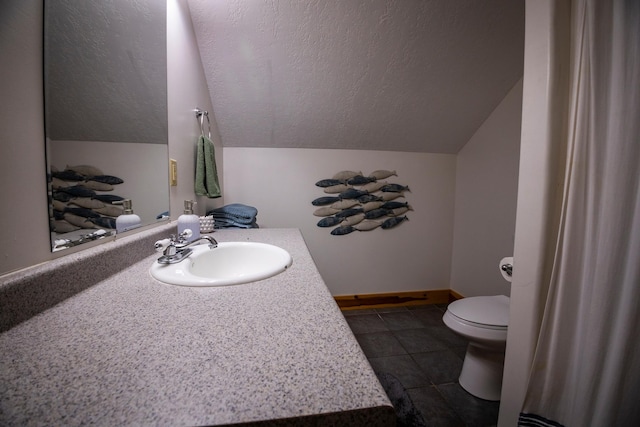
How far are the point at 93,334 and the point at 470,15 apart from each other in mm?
2227

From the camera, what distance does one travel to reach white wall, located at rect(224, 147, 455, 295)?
2178mm

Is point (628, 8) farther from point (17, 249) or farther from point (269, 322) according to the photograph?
point (17, 249)

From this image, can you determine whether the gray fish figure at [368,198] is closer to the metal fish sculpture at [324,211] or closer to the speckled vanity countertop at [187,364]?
the metal fish sculpture at [324,211]

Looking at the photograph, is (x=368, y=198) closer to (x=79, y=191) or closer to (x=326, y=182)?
(x=326, y=182)

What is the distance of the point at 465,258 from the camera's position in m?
2.36

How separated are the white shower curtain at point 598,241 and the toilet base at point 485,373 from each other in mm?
683

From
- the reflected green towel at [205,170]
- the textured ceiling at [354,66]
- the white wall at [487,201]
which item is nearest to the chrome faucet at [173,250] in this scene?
the reflected green towel at [205,170]

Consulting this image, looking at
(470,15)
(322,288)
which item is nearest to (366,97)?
(470,15)

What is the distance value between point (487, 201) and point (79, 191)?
259 centimetres

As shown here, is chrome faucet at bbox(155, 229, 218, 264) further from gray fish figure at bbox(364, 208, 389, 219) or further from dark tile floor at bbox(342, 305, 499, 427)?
gray fish figure at bbox(364, 208, 389, 219)

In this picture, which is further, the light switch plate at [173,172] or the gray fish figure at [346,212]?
the gray fish figure at [346,212]

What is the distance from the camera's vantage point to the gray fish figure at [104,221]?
692 millimetres

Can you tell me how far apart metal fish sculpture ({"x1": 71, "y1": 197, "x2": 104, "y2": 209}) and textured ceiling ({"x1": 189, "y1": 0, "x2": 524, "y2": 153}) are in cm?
130

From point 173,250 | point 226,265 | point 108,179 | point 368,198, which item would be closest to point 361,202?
point 368,198
